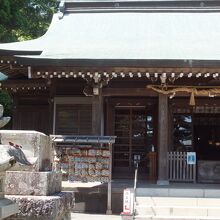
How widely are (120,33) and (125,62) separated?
3.66m

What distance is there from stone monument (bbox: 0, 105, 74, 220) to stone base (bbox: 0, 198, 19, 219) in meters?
0.20

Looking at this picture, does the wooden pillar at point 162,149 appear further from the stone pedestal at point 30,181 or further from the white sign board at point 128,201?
the stone pedestal at point 30,181

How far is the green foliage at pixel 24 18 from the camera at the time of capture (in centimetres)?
2100

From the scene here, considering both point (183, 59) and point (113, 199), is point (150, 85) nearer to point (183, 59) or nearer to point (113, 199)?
point (183, 59)

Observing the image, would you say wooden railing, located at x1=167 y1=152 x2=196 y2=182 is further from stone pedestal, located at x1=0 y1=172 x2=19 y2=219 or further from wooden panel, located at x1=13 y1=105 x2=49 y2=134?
stone pedestal, located at x1=0 y1=172 x2=19 y2=219

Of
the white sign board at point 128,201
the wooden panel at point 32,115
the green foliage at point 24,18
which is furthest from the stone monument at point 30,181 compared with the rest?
the green foliage at point 24,18

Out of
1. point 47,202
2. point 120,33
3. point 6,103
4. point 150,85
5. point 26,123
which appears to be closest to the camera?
point 47,202

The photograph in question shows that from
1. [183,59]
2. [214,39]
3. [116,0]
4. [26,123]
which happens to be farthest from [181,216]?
[116,0]

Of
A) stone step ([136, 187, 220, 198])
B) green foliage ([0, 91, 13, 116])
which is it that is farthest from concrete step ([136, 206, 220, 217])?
green foliage ([0, 91, 13, 116])

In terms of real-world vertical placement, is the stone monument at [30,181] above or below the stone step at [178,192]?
above

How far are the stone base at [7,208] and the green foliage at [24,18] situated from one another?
16.6 meters

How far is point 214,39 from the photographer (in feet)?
46.2

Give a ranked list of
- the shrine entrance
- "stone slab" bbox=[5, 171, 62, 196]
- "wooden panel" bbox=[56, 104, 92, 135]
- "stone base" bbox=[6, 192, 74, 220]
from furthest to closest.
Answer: the shrine entrance, "wooden panel" bbox=[56, 104, 92, 135], "stone slab" bbox=[5, 171, 62, 196], "stone base" bbox=[6, 192, 74, 220]

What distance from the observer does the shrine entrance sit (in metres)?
15.9
